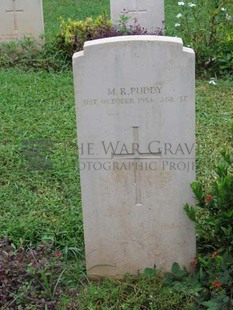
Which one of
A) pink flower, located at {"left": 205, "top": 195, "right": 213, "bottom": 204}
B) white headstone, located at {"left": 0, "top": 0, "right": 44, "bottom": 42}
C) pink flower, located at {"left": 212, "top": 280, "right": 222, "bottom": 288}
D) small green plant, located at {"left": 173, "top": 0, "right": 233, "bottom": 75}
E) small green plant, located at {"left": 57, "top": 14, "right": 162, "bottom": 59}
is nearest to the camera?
pink flower, located at {"left": 212, "top": 280, "right": 222, "bottom": 288}

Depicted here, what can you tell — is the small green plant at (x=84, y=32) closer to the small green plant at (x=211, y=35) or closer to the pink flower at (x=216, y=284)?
the small green plant at (x=211, y=35)

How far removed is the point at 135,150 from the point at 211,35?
450 cm

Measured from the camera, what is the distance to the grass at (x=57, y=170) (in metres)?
3.32

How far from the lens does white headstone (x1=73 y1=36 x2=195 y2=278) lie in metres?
3.12

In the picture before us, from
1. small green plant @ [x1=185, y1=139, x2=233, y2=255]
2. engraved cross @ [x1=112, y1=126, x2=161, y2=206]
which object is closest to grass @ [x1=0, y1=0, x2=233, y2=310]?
small green plant @ [x1=185, y1=139, x2=233, y2=255]

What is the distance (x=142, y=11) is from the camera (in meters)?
8.30

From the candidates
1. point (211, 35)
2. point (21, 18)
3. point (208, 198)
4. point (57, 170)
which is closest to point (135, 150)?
point (208, 198)

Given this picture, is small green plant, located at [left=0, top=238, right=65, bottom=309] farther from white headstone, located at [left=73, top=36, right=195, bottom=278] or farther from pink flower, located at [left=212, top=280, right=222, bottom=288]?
pink flower, located at [left=212, top=280, right=222, bottom=288]

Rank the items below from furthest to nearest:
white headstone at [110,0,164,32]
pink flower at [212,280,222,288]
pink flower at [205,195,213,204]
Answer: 1. white headstone at [110,0,164,32]
2. pink flower at [205,195,213,204]
3. pink flower at [212,280,222,288]

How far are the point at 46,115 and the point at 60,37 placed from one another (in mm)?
2085

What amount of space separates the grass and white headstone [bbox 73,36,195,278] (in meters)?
0.18

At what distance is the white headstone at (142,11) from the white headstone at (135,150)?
206 inches

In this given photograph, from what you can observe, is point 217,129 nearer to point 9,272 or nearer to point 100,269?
point 100,269

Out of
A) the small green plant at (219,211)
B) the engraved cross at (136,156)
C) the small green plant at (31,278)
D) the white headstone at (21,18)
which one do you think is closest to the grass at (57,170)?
the small green plant at (31,278)
